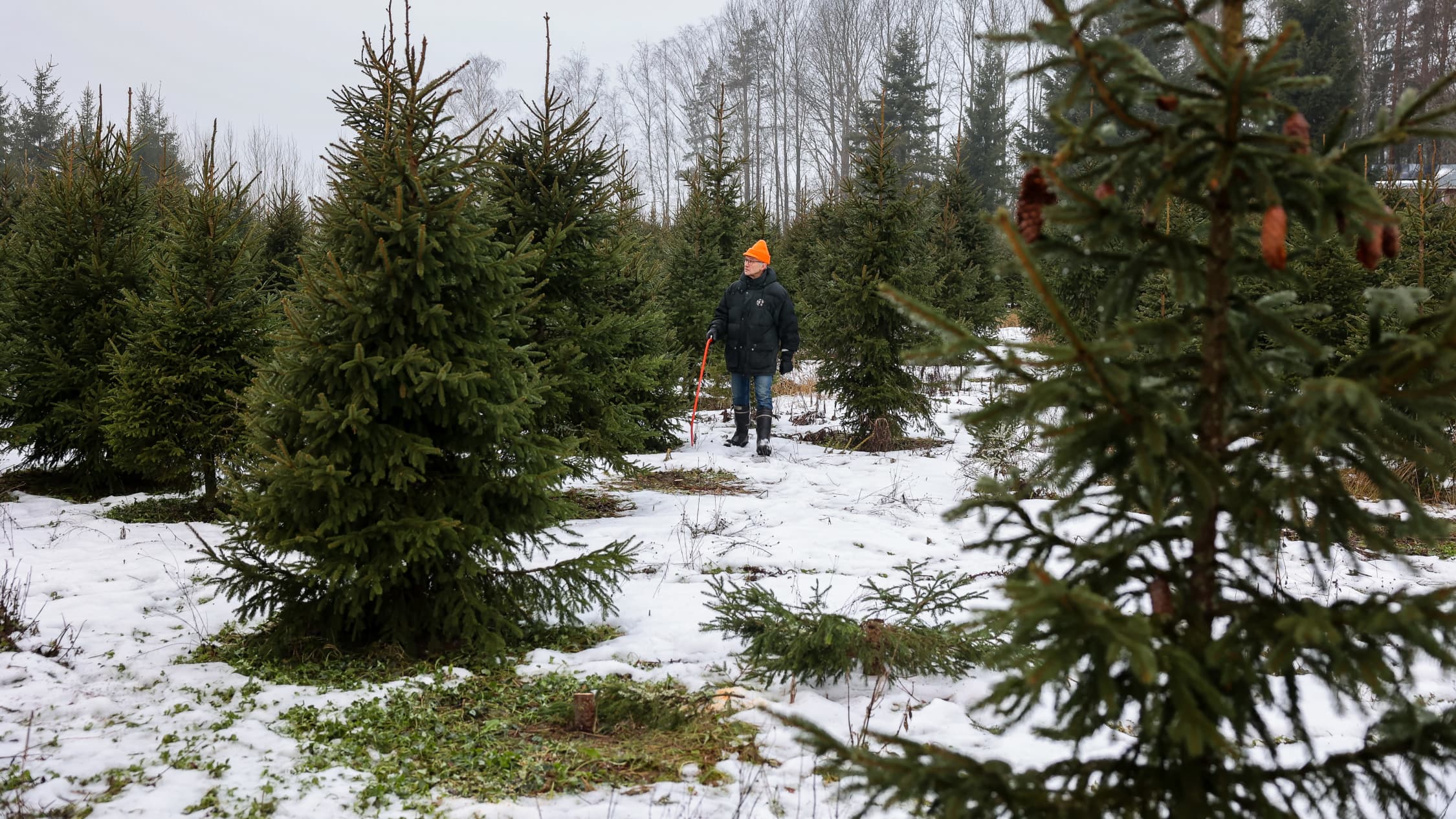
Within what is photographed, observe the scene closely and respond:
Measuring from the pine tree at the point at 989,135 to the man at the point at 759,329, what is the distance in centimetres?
2688

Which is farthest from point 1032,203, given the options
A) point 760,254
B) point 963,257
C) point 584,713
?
point 963,257

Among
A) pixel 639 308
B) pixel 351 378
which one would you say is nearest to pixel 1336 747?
pixel 351 378

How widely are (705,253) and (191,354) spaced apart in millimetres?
7515

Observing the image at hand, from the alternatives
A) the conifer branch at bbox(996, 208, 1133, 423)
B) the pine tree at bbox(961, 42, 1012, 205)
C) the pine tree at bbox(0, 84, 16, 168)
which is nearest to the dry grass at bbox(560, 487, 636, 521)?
the conifer branch at bbox(996, 208, 1133, 423)

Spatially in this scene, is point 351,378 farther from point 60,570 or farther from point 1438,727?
point 1438,727

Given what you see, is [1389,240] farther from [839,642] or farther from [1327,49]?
[1327,49]

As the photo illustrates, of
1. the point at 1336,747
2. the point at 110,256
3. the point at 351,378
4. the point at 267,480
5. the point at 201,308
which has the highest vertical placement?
the point at 110,256

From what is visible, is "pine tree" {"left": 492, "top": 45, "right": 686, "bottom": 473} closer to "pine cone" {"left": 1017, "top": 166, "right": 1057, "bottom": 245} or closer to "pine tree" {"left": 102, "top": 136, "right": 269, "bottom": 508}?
"pine tree" {"left": 102, "top": 136, "right": 269, "bottom": 508}

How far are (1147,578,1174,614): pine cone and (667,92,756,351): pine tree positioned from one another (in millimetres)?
10386

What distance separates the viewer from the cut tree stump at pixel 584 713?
345 centimetres

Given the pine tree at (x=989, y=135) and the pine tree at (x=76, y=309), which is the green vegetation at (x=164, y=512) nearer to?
the pine tree at (x=76, y=309)

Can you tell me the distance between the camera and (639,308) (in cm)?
820

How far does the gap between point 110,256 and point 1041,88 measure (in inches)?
1428

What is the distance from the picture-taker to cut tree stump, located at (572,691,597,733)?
11.3 ft
